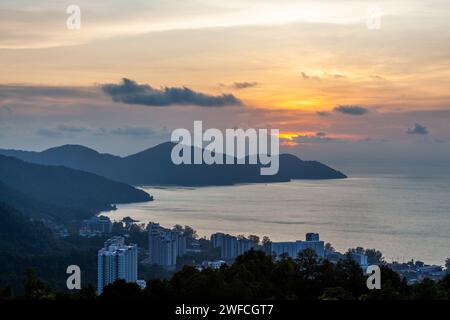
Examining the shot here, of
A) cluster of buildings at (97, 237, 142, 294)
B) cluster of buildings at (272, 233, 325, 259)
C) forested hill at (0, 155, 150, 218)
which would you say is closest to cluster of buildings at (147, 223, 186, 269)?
cluster of buildings at (97, 237, 142, 294)

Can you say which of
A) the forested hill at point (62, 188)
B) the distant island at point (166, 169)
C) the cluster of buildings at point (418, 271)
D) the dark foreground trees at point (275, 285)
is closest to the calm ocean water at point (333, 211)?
the distant island at point (166, 169)

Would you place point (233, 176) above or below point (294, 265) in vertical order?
above

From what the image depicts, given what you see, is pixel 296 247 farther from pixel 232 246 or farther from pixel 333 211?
pixel 333 211

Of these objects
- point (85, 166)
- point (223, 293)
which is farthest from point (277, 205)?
point (223, 293)

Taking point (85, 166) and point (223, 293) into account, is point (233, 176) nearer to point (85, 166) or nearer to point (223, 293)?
point (85, 166)

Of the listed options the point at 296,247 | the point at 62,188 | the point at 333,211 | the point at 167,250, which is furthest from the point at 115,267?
the point at 62,188
